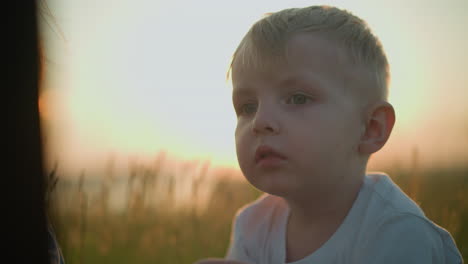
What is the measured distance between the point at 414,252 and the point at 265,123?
66 cm

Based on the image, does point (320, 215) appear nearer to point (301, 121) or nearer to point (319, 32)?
point (301, 121)

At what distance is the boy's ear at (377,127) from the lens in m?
1.62

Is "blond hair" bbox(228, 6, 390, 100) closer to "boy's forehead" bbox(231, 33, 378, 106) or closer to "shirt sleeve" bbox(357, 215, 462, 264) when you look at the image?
"boy's forehead" bbox(231, 33, 378, 106)

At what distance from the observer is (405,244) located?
1396 millimetres

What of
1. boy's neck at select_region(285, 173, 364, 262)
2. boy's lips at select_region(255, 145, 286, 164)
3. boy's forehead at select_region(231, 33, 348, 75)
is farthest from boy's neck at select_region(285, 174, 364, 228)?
boy's forehead at select_region(231, 33, 348, 75)

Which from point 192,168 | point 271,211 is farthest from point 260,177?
point 192,168

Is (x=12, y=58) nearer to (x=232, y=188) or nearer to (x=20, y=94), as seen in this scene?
(x=20, y=94)

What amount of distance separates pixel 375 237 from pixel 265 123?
573 mm

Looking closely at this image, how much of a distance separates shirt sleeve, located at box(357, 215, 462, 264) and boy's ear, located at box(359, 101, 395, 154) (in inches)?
11.9

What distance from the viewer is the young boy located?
1.44 m

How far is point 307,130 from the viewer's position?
1440 millimetres

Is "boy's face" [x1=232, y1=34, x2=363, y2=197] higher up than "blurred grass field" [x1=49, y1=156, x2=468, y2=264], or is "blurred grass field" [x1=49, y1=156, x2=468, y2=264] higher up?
"boy's face" [x1=232, y1=34, x2=363, y2=197]

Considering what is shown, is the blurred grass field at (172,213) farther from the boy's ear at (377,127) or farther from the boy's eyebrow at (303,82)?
the boy's eyebrow at (303,82)

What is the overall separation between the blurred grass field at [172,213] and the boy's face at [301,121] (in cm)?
111
